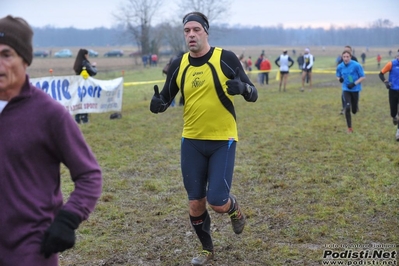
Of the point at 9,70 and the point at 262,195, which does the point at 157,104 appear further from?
the point at 262,195

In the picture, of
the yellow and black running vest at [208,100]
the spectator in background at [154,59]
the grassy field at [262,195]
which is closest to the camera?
the yellow and black running vest at [208,100]

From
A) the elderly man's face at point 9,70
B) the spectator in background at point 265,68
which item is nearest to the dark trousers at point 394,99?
the elderly man's face at point 9,70

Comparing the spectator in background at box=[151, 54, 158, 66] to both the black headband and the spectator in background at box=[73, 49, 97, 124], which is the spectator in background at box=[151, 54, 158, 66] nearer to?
the spectator in background at box=[73, 49, 97, 124]

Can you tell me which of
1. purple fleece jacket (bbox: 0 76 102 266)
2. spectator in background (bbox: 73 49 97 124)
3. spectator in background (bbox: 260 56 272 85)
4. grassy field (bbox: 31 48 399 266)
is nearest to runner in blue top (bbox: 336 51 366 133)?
grassy field (bbox: 31 48 399 266)

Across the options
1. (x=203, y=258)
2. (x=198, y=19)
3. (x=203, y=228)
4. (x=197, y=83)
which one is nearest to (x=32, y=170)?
(x=197, y=83)

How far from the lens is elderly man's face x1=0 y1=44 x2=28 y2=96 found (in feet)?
8.29

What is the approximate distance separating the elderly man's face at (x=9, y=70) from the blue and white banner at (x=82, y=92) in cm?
1085

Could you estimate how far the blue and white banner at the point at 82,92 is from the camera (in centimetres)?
1371

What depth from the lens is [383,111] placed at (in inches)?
676

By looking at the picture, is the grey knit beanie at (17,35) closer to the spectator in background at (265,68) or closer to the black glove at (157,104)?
the black glove at (157,104)

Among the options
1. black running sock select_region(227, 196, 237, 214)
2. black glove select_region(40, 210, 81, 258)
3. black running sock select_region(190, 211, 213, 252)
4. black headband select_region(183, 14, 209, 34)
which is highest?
black headband select_region(183, 14, 209, 34)

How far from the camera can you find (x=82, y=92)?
1488 cm

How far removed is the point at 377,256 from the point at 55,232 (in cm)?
379

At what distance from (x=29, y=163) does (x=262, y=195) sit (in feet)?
18.3
